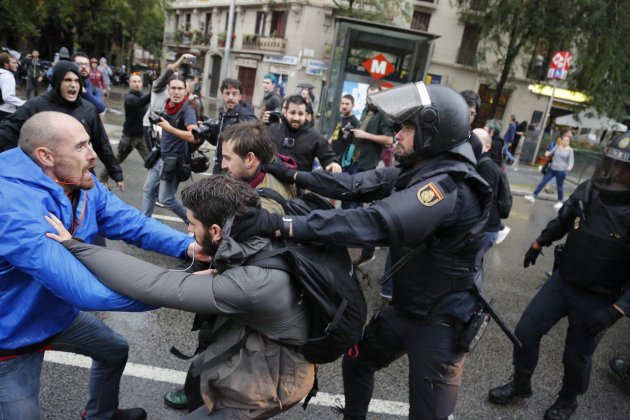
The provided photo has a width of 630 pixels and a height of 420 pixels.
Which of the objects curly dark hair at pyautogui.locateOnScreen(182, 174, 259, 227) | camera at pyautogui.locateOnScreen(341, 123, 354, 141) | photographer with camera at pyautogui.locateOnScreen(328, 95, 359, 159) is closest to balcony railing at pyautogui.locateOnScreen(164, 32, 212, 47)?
photographer with camera at pyautogui.locateOnScreen(328, 95, 359, 159)

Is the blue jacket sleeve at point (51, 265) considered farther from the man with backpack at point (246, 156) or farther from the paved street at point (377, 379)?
the paved street at point (377, 379)

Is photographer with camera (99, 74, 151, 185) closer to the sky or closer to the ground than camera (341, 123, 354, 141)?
closer to the ground

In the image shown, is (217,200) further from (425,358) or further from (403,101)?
(425,358)

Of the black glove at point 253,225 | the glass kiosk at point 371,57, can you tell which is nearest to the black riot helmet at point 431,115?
the black glove at point 253,225

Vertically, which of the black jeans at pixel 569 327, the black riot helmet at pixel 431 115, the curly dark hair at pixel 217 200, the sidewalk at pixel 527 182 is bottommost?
the sidewalk at pixel 527 182

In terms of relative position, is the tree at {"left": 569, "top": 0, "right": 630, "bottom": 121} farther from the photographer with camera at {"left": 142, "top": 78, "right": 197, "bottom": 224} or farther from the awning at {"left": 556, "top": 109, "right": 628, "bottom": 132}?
the photographer with camera at {"left": 142, "top": 78, "right": 197, "bottom": 224}

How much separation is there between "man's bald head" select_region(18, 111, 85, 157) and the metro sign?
10144 millimetres

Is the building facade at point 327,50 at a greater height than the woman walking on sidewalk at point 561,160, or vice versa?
the building facade at point 327,50

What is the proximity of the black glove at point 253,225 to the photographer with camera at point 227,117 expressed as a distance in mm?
2647

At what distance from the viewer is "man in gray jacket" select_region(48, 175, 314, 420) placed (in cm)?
163

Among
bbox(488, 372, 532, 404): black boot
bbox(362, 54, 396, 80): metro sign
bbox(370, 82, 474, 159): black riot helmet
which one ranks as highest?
bbox(362, 54, 396, 80): metro sign

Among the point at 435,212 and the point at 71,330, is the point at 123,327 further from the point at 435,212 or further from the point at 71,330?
the point at 435,212

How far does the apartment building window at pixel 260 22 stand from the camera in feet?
101

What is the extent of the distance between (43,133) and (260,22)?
3181cm
